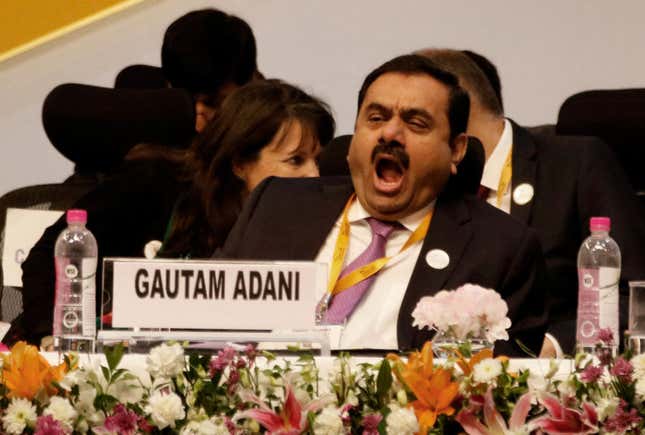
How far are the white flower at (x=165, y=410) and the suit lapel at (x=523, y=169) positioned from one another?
5.75ft

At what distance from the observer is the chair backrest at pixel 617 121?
4.01 m

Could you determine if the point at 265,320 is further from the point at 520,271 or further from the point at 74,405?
the point at 520,271

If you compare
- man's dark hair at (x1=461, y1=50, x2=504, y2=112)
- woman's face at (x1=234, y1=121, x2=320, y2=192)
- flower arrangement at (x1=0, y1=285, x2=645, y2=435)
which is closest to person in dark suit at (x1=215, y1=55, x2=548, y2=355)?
woman's face at (x1=234, y1=121, x2=320, y2=192)

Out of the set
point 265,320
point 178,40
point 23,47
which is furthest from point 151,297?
point 23,47

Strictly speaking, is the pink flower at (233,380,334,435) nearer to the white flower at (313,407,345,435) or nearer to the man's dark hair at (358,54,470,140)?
the white flower at (313,407,345,435)

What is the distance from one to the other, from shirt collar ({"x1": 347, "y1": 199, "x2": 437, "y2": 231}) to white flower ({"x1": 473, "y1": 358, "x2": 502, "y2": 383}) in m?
1.14

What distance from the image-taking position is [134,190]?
13.6ft

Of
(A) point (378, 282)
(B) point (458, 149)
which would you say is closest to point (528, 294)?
(A) point (378, 282)

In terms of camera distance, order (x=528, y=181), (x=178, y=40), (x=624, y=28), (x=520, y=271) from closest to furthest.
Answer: (x=520, y=271) < (x=528, y=181) < (x=178, y=40) < (x=624, y=28)

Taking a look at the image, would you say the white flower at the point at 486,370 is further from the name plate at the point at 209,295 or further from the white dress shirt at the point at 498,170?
the white dress shirt at the point at 498,170

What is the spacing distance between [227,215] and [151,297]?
1436mm

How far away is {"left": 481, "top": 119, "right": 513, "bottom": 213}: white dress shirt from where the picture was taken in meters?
4.02

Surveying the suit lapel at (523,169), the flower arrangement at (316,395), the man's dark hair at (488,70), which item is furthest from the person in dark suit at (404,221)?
the flower arrangement at (316,395)

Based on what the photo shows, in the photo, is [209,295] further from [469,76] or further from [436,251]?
[469,76]
